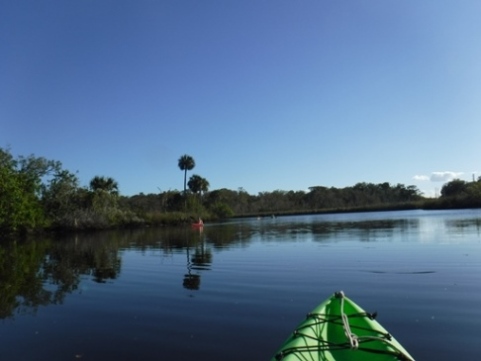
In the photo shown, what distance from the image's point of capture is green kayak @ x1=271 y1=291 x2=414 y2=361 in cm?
501

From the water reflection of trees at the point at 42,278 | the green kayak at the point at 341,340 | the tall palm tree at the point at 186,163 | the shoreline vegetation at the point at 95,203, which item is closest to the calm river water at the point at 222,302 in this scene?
the water reflection of trees at the point at 42,278

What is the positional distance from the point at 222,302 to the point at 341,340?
5806 millimetres

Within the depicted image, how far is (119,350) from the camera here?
24.5 feet

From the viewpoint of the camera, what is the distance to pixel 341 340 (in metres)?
5.66

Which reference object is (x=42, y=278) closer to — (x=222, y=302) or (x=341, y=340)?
(x=222, y=302)

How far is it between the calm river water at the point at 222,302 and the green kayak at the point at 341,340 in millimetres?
1481

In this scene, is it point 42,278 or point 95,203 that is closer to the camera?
point 42,278

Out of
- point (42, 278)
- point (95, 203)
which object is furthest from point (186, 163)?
point (42, 278)

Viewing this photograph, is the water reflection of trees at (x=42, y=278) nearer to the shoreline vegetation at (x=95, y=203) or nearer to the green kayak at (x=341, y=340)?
the green kayak at (x=341, y=340)

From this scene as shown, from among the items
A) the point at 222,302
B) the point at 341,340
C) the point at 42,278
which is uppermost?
the point at 341,340

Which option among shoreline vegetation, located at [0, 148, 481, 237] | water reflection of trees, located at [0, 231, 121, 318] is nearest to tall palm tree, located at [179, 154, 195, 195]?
shoreline vegetation, located at [0, 148, 481, 237]

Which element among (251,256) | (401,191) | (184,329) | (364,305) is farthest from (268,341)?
(401,191)

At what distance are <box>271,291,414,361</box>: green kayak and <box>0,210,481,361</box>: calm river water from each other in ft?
4.86

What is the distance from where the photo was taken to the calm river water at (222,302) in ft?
24.6
